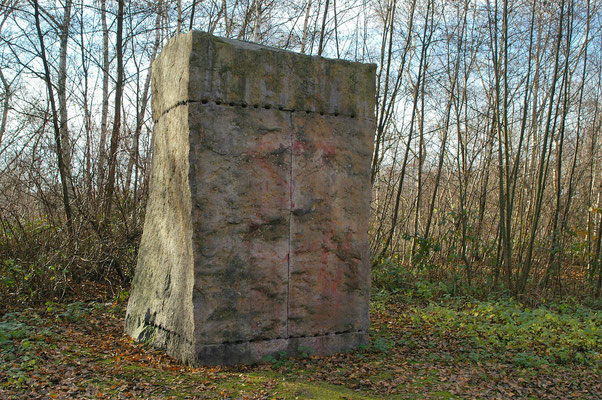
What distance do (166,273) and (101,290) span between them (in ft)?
7.30

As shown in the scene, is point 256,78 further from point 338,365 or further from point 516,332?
point 516,332

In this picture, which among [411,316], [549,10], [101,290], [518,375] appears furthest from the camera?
[549,10]

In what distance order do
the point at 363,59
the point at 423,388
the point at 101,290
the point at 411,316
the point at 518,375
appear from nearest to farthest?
1. the point at 423,388
2. the point at 518,375
3. the point at 411,316
4. the point at 101,290
5. the point at 363,59

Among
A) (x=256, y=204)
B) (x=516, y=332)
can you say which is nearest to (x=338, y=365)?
(x=256, y=204)

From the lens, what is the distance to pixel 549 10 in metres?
7.05

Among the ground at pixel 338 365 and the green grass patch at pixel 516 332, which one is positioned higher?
the green grass patch at pixel 516 332

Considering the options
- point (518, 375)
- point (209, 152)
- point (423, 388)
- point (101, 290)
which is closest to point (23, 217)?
point (101, 290)

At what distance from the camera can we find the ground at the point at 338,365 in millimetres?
3203

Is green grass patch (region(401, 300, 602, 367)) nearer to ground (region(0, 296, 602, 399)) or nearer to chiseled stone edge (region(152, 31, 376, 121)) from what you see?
ground (region(0, 296, 602, 399))

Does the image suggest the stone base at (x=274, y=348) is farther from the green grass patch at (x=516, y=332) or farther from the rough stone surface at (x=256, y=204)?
the green grass patch at (x=516, y=332)

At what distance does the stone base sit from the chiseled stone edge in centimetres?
166

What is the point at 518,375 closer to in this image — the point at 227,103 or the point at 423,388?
the point at 423,388

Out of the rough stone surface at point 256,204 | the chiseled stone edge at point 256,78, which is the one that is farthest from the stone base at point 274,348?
the chiseled stone edge at point 256,78

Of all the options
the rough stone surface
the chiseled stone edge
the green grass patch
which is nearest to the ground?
the green grass patch
